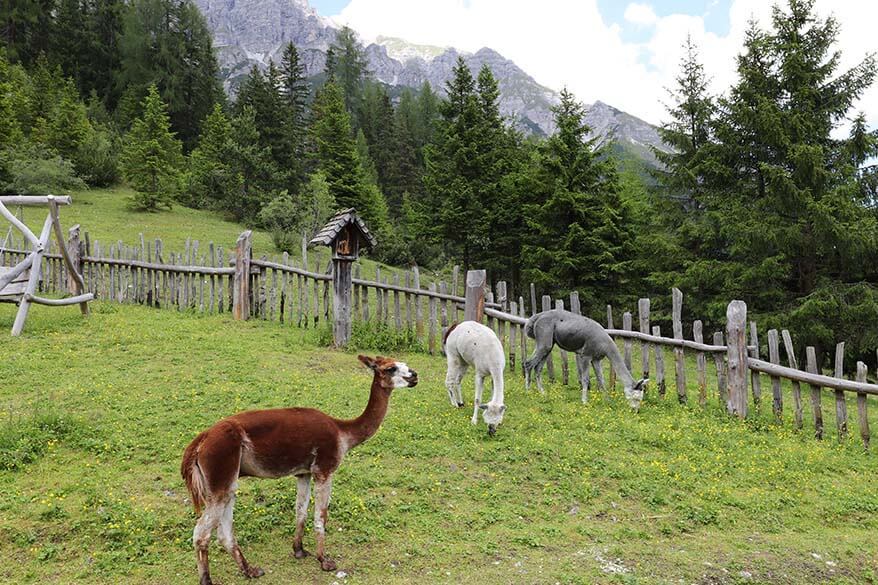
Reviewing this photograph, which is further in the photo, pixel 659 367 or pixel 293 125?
pixel 293 125

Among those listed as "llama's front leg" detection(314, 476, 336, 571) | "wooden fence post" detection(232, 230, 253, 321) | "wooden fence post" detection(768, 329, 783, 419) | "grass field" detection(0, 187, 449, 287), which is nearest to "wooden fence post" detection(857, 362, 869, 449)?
"wooden fence post" detection(768, 329, 783, 419)

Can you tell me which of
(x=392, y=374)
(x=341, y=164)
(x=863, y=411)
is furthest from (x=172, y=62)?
(x=863, y=411)

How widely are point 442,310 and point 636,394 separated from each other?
4.48 meters

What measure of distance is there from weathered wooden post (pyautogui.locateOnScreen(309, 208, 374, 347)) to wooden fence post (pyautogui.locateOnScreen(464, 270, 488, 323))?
7.98 feet

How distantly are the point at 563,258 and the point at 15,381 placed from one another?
60.4ft

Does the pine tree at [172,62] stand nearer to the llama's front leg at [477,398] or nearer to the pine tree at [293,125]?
the pine tree at [293,125]

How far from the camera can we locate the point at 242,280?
45.1 feet

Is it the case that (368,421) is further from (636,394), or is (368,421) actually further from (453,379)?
(636,394)

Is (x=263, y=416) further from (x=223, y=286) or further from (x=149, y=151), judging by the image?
(x=149, y=151)

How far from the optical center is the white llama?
735 centimetres

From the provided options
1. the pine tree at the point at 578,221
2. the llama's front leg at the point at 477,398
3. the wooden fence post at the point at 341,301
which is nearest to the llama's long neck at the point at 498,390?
the llama's front leg at the point at 477,398

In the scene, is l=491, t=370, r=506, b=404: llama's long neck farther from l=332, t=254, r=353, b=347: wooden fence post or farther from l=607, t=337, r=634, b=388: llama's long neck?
l=332, t=254, r=353, b=347: wooden fence post

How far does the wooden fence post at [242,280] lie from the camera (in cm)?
1371

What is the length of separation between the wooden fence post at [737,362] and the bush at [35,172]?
99.7 feet
